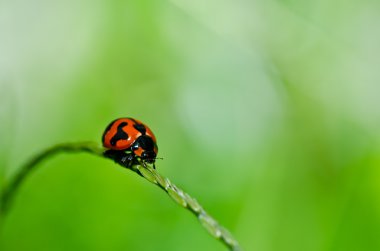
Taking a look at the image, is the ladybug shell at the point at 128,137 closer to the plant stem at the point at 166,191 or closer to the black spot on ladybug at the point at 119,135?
the black spot on ladybug at the point at 119,135

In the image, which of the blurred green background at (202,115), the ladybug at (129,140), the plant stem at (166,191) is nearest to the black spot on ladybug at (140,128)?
the ladybug at (129,140)

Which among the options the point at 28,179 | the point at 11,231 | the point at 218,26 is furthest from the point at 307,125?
the point at 11,231

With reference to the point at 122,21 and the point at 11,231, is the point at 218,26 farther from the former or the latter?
the point at 11,231

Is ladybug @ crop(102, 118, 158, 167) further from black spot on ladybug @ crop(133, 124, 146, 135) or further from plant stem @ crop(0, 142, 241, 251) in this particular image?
plant stem @ crop(0, 142, 241, 251)

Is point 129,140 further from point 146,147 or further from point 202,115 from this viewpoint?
point 202,115

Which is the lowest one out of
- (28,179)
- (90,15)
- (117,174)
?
(28,179)

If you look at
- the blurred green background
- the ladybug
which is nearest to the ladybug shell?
the ladybug

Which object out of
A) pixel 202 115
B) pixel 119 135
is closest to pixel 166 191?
pixel 119 135
